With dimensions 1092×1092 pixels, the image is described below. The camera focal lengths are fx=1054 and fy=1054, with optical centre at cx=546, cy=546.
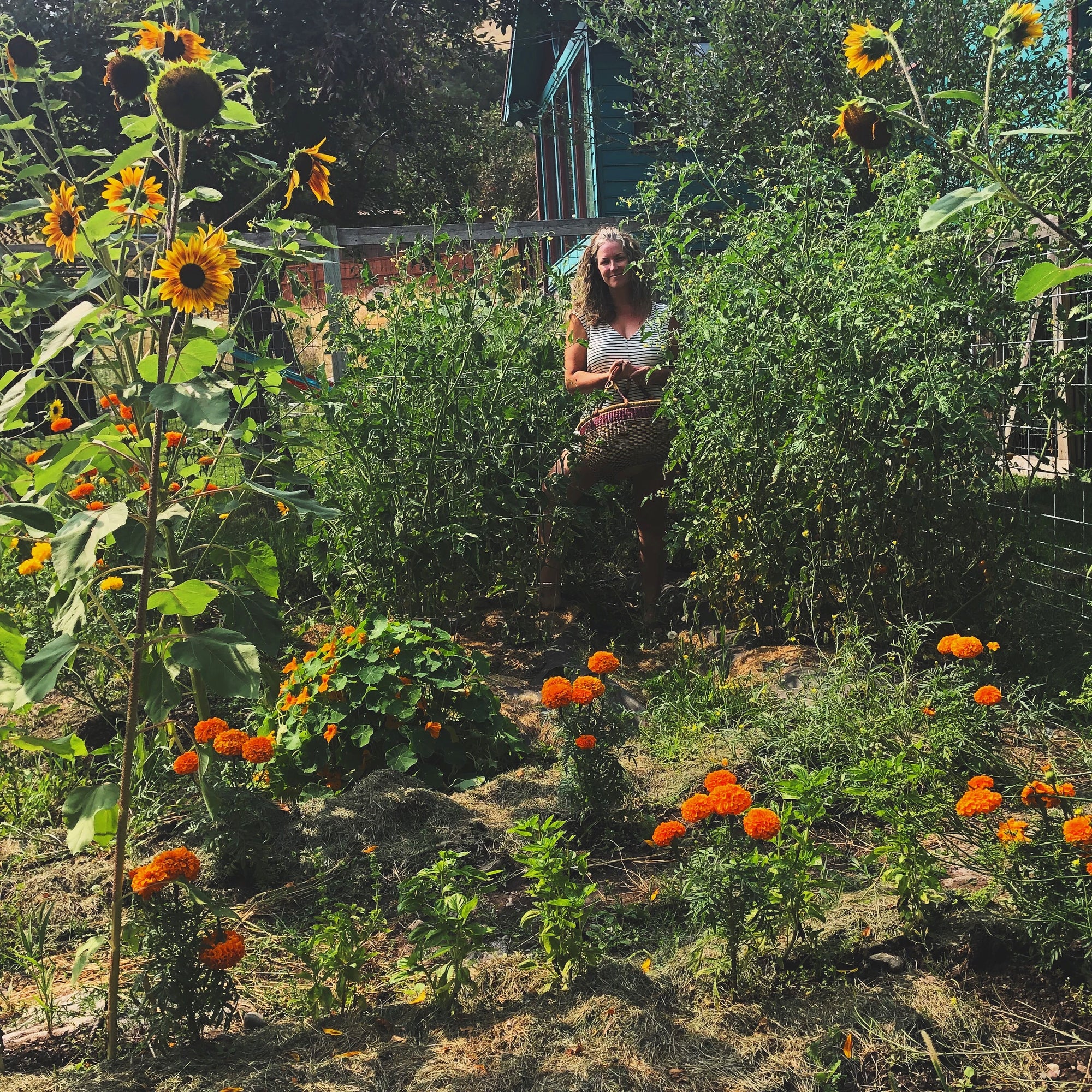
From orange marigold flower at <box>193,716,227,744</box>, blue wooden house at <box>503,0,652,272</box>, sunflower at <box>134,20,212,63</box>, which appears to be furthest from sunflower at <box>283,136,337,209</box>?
blue wooden house at <box>503,0,652,272</box>

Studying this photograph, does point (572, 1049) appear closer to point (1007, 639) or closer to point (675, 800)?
point (675, 800)

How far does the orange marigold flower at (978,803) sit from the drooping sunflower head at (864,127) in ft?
4.61

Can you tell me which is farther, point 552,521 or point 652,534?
point 652,534

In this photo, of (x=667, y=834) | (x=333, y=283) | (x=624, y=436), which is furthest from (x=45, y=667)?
(x=333, y=283)

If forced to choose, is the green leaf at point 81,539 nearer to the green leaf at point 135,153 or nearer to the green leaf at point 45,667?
the green leaf at point 45,667

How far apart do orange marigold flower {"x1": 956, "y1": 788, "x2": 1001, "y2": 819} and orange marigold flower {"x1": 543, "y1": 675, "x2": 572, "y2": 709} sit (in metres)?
0.86

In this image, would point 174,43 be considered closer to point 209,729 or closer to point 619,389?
point 209,729

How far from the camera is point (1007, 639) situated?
3.42 m

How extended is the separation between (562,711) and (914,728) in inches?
37.4

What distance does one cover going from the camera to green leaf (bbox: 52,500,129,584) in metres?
1.54

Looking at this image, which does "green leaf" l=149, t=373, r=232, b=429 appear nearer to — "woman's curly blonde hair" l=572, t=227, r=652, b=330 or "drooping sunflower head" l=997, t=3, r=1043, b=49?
"drooping sunflower head" l=997, t=3, r=1043, b=49

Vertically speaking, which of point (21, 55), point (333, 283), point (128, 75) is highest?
point (333, 283)

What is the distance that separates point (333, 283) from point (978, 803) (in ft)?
22.1

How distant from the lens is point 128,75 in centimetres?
185
